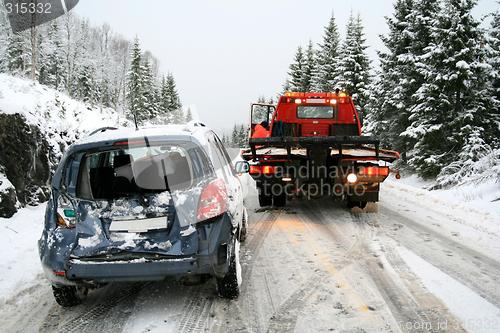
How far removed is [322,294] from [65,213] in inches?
105

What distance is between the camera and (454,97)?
51.8 feet

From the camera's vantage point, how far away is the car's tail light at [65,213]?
3.76m

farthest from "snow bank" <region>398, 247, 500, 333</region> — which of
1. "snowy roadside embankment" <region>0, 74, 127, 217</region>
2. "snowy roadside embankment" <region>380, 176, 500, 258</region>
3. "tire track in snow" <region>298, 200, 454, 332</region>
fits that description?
"snowy roadside embankment" <region>0, 74, 127, 217</region>

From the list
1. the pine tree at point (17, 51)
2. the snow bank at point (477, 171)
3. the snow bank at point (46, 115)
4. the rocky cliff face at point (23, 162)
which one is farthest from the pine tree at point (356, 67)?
the pine tree at point (17, 51)

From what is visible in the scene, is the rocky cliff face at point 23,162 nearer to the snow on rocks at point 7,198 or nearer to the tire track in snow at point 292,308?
the snow on rocks at point 7,198

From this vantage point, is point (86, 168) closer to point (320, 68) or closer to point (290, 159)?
point (290, 159)

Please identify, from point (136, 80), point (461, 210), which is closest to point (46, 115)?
point (461, 210)

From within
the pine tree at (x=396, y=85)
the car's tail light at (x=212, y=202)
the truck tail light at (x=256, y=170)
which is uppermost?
the pine tree at (x=396, y=85)

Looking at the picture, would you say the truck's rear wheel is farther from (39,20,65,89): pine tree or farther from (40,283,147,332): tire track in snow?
(39,20,65,89): pine tree

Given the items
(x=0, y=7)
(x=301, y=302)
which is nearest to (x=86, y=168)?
(x=301, y=302)

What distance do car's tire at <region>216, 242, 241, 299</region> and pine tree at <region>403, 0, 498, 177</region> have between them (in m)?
12.4

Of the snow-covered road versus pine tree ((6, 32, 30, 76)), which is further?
pine tree ((6, 32, 30, 76))

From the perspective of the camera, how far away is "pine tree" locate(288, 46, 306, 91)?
1754 inches

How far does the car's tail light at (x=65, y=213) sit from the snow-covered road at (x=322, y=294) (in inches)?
35.9
